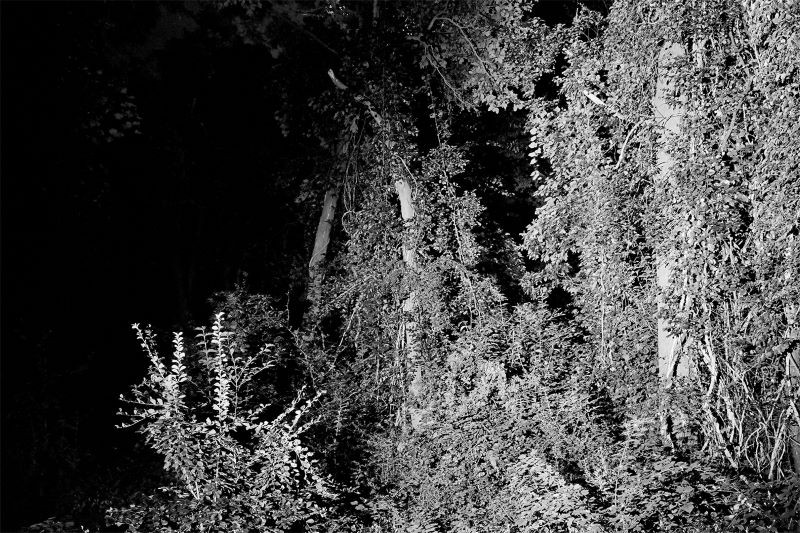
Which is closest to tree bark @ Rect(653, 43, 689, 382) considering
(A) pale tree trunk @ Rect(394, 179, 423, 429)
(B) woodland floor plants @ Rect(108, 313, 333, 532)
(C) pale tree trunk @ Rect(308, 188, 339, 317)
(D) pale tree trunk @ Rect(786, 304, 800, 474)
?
(D) pale tree trunk @ Rect(786, 304, 800, 474)

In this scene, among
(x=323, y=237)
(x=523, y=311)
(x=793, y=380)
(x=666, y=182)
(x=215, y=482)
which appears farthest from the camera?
(x=323, y=237)

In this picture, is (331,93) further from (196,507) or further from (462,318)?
(196,507)

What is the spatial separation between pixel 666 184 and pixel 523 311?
2155 mm

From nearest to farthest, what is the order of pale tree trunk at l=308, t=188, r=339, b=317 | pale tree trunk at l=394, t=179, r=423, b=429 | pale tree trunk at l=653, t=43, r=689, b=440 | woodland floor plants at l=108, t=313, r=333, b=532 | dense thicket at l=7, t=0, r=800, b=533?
1. woodland floor plants at l=108, t=313, r=333, b=532
2. dense thicket at l=7, t=0, r=800, b=533
3. pale tree trunk at l=653, t=43, r=689, b=440
4. pale tree trunk at l=394, t=179, r=423, b=429
5. pale tree trunk at l=308, t=188, r=339, b=317

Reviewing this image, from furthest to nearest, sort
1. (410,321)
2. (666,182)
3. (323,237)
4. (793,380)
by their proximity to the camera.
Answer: (323,237) → (410,321) → (666,182) → (793,380)

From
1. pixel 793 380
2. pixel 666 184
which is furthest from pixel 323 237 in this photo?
pixel 793 380

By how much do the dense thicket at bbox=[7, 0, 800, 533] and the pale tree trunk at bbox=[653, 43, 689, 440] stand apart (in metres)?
0.03

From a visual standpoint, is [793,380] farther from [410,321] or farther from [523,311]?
[410,321]

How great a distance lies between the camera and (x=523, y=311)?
8156 millimetres

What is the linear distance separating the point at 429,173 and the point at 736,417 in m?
4.88

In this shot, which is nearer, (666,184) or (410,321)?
(666,184)

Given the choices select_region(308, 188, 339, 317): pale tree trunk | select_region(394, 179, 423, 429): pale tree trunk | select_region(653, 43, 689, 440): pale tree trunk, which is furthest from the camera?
select_region(308, 188, 339, 317): pale tree trunk

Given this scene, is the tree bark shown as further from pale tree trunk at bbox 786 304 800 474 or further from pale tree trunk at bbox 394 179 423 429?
pale tree trunk at bbox 394 179 423 429

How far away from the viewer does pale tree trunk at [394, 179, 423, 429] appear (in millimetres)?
8672
